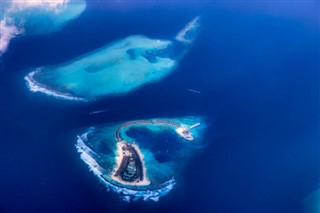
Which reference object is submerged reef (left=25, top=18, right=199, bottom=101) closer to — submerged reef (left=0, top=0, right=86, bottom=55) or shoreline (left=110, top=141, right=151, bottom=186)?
submerged reef (left=0, top=0, right=86, bottom=55)

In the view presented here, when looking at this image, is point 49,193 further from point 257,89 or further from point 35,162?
point 257,89

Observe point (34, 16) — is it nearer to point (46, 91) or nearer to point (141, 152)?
point (46, 91)

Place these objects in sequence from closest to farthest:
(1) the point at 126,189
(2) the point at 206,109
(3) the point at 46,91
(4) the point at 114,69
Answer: (1) the point at 126,189 → (3) the point at 46,91 → (2) the point at 206,109 → (4) the point at 114,69

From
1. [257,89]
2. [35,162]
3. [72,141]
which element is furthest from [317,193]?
[35,162]

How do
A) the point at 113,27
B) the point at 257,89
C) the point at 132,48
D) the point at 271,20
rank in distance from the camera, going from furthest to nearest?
the point at 271,20 < the point at 113,27 < the point at 132,48 < the point at 257,89

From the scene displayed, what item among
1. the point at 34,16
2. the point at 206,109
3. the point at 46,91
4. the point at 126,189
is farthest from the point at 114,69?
the point at 126,189

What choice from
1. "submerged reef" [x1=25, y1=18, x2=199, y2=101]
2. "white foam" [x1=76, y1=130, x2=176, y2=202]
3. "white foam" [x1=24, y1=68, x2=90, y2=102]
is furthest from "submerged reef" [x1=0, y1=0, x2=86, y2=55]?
"white foam" [x1=76, y1=130, x2=176, y2=202]
